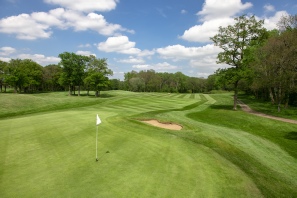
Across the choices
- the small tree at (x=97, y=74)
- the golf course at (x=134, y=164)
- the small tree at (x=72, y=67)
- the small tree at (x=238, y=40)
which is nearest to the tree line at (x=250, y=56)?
the small tree at (x=238, y=40)

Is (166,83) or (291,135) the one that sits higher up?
(166,83)

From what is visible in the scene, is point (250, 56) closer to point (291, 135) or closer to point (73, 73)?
point (291, 135)

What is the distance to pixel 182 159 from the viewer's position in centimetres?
1131

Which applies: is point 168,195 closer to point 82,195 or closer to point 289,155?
point 82,195

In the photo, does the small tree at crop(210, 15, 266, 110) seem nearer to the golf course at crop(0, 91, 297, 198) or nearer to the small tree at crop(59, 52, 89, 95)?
the golf course at crop(0, 91, 297, 198)

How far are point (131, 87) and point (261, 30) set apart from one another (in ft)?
371

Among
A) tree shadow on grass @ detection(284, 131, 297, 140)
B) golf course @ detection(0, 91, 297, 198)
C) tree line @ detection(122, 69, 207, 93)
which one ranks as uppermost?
tree line @ detection(122, 69, 207, 93)

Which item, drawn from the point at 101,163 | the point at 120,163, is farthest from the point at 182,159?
the point at 101,163

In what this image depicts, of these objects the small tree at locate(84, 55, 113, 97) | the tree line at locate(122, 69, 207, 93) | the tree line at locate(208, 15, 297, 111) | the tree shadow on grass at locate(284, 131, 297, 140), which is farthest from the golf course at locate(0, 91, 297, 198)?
the tree line at locate(122, 69, 207, 93)

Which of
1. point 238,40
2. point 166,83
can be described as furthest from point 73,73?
point 166,83

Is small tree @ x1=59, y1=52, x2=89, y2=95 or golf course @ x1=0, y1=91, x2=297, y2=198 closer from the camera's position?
golf course @ x1=0, y1=91, x2=297, y2=198

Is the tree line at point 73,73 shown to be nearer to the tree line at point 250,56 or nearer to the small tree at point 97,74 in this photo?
the small tree at point 97,74

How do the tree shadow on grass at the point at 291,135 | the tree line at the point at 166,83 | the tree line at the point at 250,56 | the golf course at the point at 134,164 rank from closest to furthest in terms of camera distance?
the golf course at the point at 134,164, the tree shadow on grass at the point at 291,135, the tree line at the point at 250,56, the tree line at the point at 166,83

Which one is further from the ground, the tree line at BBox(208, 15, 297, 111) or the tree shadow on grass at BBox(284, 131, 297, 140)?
the tree line at BBox(208, 15, 297, 111)
